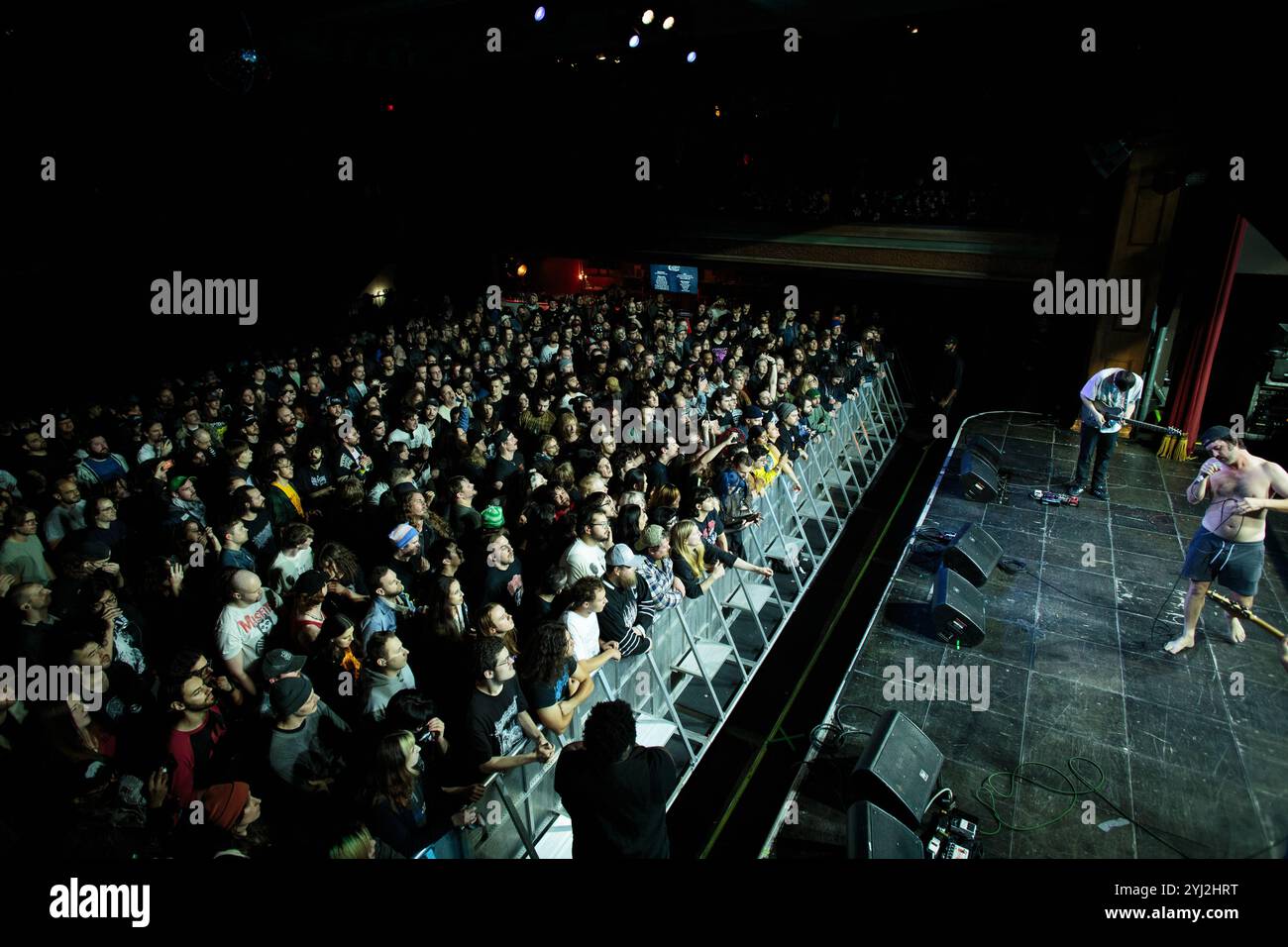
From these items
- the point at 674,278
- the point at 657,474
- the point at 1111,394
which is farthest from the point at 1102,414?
the point at 674,278

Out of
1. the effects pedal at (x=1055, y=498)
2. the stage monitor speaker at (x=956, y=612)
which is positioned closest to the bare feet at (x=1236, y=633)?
the stage monitor speaker at (x=956, y=612)

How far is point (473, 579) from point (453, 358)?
7176mm

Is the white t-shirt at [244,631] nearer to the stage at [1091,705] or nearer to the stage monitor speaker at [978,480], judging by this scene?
the stage at [1091,705]

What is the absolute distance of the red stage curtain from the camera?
30.3ft

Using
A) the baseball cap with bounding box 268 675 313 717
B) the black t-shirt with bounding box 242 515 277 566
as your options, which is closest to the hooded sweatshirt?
the baseball cap with bounding box 268 675 313 717

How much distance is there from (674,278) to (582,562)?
1424 centimetres

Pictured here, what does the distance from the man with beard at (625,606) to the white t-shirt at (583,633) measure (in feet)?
0.74

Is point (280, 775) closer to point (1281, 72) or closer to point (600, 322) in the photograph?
point (1281, 72)

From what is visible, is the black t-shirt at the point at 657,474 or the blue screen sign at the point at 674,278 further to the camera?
the blue screen sign at the point at 674,278

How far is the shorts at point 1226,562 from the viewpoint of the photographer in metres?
5.41

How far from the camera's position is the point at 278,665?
362cm

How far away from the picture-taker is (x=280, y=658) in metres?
3.64

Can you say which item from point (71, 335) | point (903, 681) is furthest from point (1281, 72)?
point (71, 335)

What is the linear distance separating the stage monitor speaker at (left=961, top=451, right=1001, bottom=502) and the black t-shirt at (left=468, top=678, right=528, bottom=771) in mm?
6828
